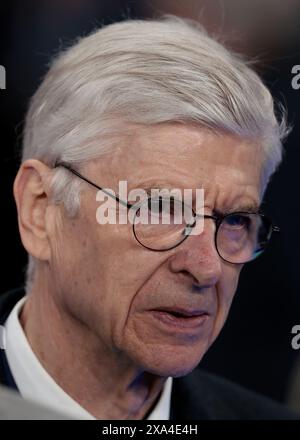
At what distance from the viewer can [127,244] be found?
106 centimetres

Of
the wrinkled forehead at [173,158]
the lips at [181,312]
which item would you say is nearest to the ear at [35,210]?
the wrinkled forehead at [173,158]

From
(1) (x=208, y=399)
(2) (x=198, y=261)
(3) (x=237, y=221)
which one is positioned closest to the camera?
(2) (x=198, y=261)

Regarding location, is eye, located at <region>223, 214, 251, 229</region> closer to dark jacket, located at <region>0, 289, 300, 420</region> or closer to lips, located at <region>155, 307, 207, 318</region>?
lips, located at <region>155, 307, 207, 318</region>

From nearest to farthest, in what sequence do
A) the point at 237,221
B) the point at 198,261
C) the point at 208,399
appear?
1. the point at 198,261
2. the point at 237,221
3. the point at 208,399

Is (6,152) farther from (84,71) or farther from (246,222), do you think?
(246,222)

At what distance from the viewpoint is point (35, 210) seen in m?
1.13

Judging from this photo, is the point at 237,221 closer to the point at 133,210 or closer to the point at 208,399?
the point at 133,210

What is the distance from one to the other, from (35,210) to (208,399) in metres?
0.56

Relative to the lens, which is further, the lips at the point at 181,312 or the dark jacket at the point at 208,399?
the dark jacket at the point at 208,399

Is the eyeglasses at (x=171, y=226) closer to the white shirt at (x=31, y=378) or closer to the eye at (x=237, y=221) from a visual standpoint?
the eye at (x=237, y=221)

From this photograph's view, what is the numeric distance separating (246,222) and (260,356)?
1.62 ft

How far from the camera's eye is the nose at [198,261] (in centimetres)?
103

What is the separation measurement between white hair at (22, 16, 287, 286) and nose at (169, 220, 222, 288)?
0.61 feet

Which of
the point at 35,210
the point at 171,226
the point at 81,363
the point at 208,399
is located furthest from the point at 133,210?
the point at 208,399
